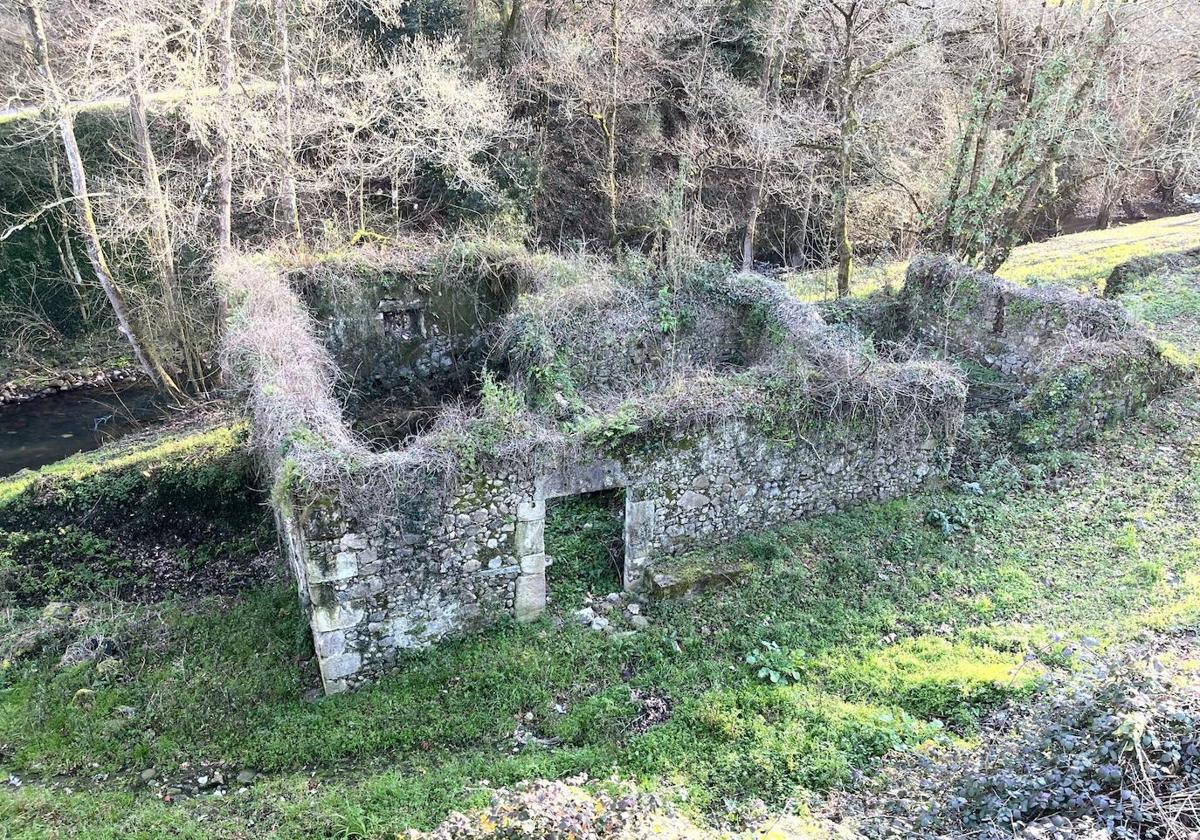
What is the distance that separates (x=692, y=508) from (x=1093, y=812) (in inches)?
205

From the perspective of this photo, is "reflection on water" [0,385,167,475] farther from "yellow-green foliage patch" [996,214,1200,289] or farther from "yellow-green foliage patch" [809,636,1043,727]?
"yellow-green foliage patch" [996,214,1200,289]

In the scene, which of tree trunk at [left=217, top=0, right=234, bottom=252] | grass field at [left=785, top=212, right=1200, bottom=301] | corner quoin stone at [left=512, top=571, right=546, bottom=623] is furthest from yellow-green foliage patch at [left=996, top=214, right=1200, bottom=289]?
tree trunk at [left=217, top=0, right=234, bottom=252]

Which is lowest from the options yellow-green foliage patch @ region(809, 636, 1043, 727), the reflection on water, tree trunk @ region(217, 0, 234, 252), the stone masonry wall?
the reflection on water

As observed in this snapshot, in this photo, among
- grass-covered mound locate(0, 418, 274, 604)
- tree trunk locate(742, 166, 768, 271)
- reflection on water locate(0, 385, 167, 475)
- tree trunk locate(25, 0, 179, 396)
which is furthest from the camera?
tree trunk locate(742, 166, 768, 271)

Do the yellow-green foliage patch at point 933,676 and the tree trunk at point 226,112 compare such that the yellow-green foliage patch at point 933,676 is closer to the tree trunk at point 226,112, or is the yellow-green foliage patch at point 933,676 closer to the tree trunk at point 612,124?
the tree trunk at point 226,112

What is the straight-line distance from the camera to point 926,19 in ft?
50.2

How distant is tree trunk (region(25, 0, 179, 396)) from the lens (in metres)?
14.9

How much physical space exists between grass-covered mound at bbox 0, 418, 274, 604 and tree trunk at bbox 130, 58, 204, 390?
5701 mm

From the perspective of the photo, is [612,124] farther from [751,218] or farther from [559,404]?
[559,404]

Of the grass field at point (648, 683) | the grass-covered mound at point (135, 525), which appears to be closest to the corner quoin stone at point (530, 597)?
the grass field at point (648, 683)

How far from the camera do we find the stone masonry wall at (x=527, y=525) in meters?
7.99

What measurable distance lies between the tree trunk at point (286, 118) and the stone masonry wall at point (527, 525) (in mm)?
12032

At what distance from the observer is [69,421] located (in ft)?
60.7

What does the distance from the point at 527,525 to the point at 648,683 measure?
7.11ft
